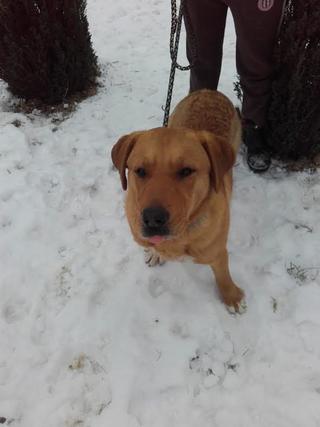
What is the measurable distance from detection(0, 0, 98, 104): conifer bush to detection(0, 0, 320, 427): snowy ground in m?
0.79

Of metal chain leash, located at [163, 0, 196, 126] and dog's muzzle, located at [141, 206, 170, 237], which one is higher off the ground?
metal chain leash, located at [163, 0, 196, 126]

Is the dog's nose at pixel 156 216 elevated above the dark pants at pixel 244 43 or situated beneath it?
situated beneath

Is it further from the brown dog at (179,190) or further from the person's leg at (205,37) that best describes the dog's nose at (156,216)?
the person's leg at (205,37)

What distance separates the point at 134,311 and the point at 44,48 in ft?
10.3

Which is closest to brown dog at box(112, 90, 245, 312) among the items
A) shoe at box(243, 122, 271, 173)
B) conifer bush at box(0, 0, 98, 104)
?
shoe at box(243, 122, 271, 173)

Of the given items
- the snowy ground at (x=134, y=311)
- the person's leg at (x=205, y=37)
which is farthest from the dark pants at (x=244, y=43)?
the snowy ground at (x=134, y=311)

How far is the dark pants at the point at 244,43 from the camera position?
3021 millimetres

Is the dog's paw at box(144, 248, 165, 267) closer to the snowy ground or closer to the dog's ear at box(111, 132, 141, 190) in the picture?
the snowy ground

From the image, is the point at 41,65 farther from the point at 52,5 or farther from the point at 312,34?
the point at 312,34

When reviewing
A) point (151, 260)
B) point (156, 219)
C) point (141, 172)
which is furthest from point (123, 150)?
point (151, 260)

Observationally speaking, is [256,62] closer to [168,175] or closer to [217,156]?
[217,156]

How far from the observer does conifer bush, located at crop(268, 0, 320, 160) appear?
3.13 meters

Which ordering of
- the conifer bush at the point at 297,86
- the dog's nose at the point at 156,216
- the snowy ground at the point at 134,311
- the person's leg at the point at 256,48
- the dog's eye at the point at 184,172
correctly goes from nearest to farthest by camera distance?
the dog's nose at the point at 156,216 < the dog's eye at the point at 184,172 < the snowy ground at the point at 134,311 < the person's leg at the point at 256,48 < the conifer bush at the point at 297,86

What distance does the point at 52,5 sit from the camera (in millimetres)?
4301
